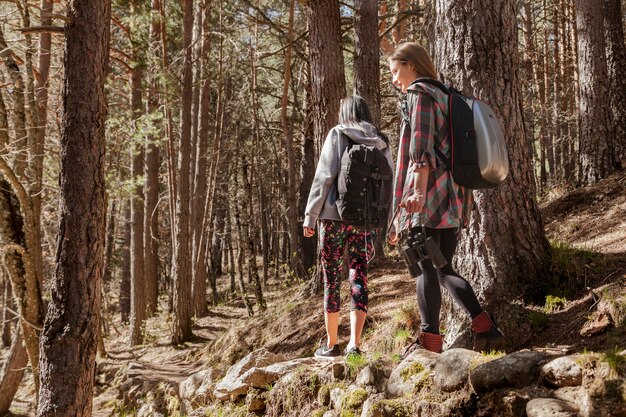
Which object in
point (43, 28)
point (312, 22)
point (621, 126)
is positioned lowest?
point (621, 126)

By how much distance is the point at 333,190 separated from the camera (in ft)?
14.4

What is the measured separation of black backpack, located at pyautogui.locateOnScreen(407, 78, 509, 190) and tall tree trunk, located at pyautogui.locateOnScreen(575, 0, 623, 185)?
5.40 meters

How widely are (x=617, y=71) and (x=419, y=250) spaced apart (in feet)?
21.8

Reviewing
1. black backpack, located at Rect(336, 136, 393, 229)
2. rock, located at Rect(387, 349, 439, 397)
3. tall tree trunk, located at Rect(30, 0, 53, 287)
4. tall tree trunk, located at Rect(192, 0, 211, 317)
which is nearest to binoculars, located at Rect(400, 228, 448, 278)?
rock, located at Rect(387, 349, 439, 397)

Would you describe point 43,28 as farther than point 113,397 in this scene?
No

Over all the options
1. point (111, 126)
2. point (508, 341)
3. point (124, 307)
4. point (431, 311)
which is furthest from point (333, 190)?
point (124, 307)

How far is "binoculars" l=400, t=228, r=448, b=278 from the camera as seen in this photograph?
3.56 metres

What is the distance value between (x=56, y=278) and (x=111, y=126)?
7.01 meters

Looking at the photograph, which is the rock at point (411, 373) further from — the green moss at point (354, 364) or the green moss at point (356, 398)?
the green moss at point (354, 364)

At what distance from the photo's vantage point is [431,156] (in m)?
3.52

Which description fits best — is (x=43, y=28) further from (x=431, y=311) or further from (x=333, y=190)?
(x=431, y=311)

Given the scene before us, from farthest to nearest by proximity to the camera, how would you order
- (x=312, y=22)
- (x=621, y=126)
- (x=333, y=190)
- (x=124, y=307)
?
(x=124, y=307), (x=621, y=126), (x=312, y=22), (x=333, y=190)

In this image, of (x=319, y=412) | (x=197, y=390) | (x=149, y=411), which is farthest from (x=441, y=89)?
(x=149, y=411)

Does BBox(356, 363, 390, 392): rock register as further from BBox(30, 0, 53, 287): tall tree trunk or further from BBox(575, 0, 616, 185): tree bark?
BBox(30, 0, 53, 287): tall tree trunk
